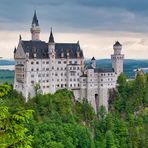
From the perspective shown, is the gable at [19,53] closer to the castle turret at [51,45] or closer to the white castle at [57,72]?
the white castle at [57,72]

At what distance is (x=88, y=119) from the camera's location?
8450cm

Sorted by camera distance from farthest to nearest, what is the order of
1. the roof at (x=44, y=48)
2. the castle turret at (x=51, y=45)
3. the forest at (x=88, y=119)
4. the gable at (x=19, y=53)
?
the castle turret at (x=51, y=45) < the gable at (x=19, y=53) < the roof at (x=44, y=48) < the forest at (x=88, y=119)

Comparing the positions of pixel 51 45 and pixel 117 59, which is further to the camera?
pixel 117 59

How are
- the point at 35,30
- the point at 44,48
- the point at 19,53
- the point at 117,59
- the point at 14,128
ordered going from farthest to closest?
the point at 117,59 < the point at 35,30 < the point at 44,48 < the point at 19,53 < the point at 14,128

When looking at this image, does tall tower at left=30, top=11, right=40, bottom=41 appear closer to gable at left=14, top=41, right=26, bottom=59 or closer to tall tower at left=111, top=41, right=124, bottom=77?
gable at left=14, top=41, right=26, bottom=59

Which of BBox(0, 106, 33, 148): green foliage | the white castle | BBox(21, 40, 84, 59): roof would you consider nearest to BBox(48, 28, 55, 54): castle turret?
the white castle

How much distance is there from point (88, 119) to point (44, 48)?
17.0 meters

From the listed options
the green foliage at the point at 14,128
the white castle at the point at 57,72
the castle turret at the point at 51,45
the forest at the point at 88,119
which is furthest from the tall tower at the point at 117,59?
the green foliage at the point at 14,128

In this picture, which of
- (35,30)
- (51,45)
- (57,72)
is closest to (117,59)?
(57,72)

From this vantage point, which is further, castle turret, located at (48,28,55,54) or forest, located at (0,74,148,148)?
castle turret, located at (48,28,55,54)

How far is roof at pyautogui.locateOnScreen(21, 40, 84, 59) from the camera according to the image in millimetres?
83312

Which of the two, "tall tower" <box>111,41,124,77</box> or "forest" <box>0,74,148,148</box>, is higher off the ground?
"tall tower" <box>111,41,124,77</box>

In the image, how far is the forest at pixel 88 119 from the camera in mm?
70150

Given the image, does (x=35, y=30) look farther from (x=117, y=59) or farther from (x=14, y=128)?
(x=14, y=128)
